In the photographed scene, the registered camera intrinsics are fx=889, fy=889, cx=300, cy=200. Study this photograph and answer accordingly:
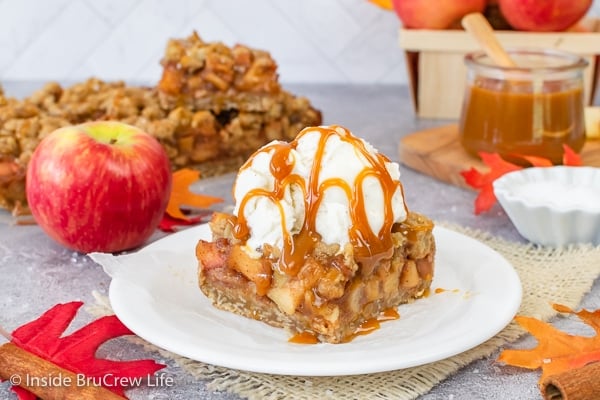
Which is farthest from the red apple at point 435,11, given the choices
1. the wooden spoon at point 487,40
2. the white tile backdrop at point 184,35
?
the white tile backdrop at point 184,35

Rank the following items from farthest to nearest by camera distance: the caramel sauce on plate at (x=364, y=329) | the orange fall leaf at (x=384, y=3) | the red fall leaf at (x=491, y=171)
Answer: the orange fall leaf at (x=384, y=3) → the red fall leaf at (x=491, y=171) → the caramel sauce on plate at (x=364, y=329)

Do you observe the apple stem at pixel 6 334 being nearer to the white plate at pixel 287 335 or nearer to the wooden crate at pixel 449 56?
the white plate at pixel 287 335

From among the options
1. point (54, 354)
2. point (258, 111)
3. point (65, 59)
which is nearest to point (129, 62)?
point (65, 59)

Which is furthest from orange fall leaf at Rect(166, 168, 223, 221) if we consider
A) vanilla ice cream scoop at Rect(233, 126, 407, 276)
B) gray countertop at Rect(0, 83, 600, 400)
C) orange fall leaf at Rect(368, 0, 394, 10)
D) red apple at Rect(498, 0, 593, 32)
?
orange fall leaf at Rect(368, 0, 394, 10)

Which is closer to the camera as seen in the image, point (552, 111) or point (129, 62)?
point (552, 111)

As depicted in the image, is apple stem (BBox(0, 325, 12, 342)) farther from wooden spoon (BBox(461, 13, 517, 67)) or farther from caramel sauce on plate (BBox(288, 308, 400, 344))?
wooden spoon (BBox(461, 13, 517, 67))

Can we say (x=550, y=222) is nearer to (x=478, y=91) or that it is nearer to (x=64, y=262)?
(x=478, y=91)
